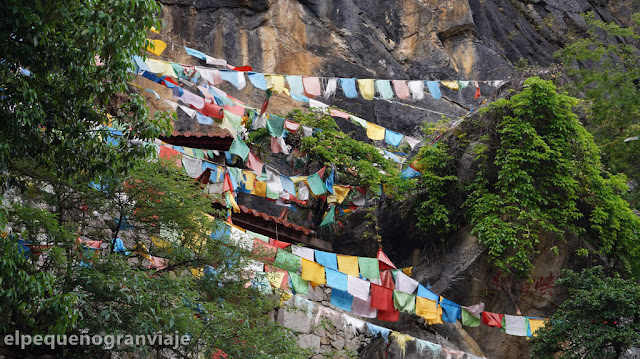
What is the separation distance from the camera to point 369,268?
11586 millimetres

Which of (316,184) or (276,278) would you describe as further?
(316,184)

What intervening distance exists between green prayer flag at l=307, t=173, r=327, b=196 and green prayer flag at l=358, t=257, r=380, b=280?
2220mm

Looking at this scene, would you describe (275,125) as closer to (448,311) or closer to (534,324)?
(448,311)

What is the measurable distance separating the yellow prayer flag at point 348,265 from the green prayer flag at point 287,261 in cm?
140

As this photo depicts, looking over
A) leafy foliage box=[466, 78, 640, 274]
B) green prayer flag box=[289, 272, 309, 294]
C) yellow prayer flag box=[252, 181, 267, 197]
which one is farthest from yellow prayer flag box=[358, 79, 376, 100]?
green prayer flag box=[289, 272, 309, 294]

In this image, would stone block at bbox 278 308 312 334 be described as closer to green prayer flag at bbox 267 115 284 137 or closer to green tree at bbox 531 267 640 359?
green tree at bbox 531 267 640 359

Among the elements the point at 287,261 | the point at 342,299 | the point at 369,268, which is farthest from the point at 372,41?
the point at 287,261

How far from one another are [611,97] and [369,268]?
12.4 metres

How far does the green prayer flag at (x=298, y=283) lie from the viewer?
999 centimetres

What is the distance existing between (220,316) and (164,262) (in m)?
1.47

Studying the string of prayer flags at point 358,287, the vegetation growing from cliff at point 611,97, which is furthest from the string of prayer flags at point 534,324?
the vegetation growing from cliff at point 611,97

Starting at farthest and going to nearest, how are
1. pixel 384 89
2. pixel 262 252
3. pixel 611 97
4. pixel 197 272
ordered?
pixel 611 97 → pixel 384 89 → pixel 262 252 → pixel 197 272

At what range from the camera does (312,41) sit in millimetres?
20828

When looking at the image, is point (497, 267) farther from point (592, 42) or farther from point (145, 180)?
point (592, 42)
